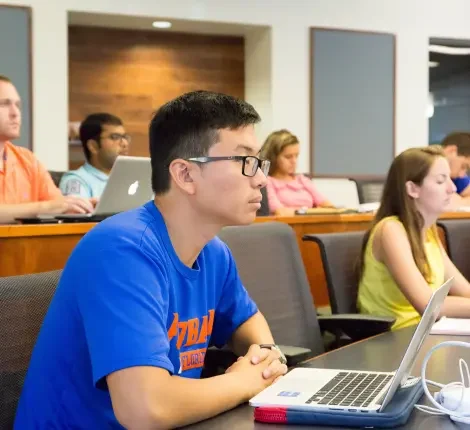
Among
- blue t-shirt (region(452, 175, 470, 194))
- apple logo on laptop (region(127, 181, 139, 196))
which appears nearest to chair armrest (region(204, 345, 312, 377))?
apple logo on laptop (region(127, 181, 139, 196))

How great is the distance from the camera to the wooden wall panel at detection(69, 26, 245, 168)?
6469mm

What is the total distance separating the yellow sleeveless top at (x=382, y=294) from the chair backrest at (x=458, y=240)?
1.59 ft

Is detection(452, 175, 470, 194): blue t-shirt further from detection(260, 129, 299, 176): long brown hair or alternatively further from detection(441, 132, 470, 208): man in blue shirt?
detection(260, 129, 299, 176): long brown hair

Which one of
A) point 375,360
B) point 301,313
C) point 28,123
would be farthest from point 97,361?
point 28,123

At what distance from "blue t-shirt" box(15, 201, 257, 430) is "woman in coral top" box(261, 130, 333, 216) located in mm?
3679

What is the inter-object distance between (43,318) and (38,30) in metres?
4.71

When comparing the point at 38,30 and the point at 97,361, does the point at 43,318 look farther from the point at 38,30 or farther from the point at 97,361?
the point at 38,30

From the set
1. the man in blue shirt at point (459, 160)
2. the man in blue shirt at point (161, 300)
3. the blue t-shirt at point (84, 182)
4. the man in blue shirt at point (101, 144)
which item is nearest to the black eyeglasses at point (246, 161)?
the man in blue shirt at point (161, 300)

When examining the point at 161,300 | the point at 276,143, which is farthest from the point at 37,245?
the point at 276,143

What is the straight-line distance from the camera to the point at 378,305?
2.71 m

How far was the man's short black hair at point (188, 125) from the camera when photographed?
1.45 m

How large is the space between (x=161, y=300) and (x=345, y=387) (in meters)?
0.34

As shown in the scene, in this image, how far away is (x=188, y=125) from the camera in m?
1.46

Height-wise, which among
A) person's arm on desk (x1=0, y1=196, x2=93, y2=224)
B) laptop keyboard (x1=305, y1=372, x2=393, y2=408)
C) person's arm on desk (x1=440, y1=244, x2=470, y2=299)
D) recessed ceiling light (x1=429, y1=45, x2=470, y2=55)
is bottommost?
person's arm on desk (x1=440, y1=244, x2=470, y2=299)
